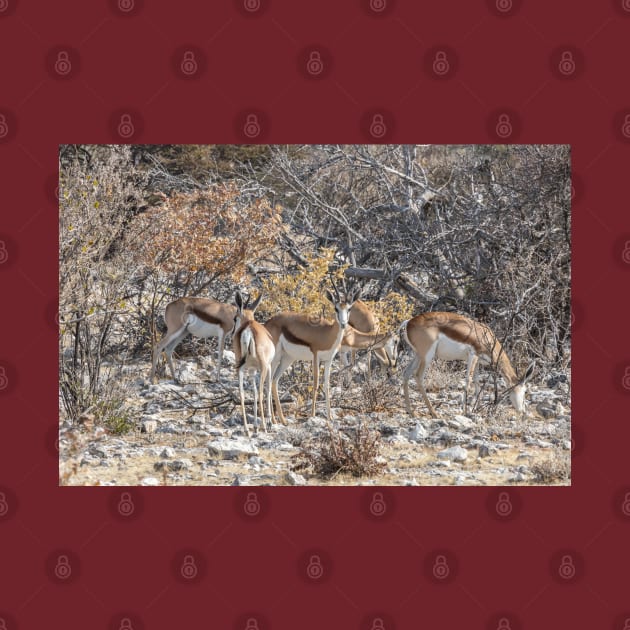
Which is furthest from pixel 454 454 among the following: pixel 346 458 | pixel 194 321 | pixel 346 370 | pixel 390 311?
pixel 194 321

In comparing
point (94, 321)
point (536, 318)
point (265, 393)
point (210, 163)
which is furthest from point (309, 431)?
point (210, 163)

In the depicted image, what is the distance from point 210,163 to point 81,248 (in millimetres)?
10618

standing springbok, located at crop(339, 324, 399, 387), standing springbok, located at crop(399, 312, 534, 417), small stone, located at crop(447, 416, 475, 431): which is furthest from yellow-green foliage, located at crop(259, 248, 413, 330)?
small stone, located at crop(447, 416, 475, 431)

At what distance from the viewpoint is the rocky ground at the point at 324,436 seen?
8.30 metres

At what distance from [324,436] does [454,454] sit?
1.27 meters

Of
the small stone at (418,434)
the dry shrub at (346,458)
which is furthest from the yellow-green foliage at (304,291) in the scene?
the dry shrub at (346,458)

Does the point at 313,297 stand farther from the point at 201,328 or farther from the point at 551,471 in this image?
the point at 551,471

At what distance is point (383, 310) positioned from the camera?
42.1 ft

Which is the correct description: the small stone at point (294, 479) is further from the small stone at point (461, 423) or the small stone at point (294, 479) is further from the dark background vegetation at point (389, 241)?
the dark background vegetation at point (389, 241)

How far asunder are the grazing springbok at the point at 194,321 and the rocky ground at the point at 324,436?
623mm

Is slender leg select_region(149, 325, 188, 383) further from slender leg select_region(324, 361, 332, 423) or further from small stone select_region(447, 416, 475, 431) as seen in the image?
small stone select_region(447, 416, 475, 431)

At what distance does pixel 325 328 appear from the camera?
423 inches

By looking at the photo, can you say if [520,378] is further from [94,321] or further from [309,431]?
[94,321]

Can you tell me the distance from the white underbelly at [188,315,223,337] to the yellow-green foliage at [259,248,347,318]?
2.41ft
